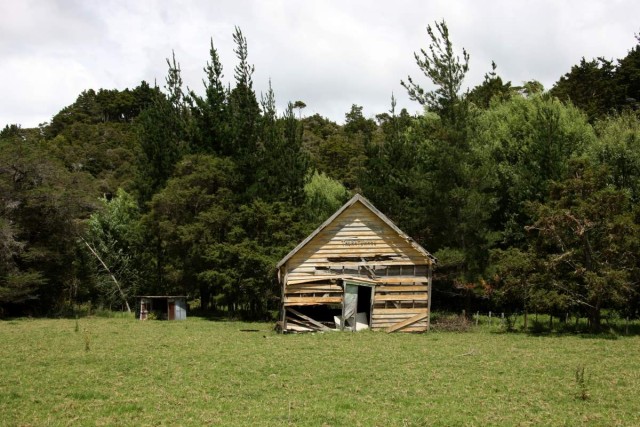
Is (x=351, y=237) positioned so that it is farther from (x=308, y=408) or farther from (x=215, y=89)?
(x=215, y=89)

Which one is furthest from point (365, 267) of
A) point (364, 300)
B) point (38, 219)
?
point (38, 219)

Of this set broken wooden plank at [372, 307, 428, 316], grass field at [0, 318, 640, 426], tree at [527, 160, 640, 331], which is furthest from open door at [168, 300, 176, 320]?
tree at [527, 160, 640, 331]

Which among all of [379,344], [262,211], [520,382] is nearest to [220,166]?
[262,211]

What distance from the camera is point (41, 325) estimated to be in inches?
1364

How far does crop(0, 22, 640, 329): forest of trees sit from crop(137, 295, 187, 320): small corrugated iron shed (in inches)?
90.0

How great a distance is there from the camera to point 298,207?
4466 centimetres

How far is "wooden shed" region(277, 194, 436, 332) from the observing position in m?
30.8

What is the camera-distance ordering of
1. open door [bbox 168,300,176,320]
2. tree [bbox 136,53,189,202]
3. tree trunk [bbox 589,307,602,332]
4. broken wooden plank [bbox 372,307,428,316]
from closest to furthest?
tree trunk [bbox 589,307,602,332] → broken wooden plank [bbox 372,307,428,316] → open door [bbox 168,300,176,320] → tree [bbox 136,53,189,202]

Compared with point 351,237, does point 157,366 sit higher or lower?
lower

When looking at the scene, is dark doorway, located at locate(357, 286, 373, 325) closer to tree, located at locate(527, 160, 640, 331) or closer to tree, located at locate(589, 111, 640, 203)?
tree, located at locate(527, 160, 640, 331)

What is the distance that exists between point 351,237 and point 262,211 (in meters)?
11.0

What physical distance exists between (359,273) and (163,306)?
17798 mm

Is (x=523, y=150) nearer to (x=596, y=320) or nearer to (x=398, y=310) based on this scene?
(x=596, y=320)

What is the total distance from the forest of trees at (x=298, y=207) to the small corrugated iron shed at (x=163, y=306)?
90.0 inches
